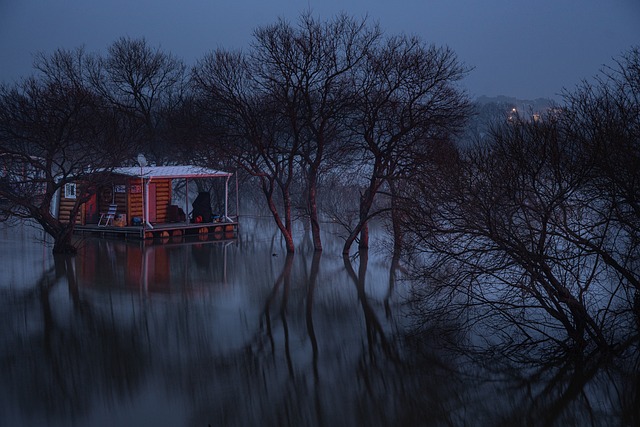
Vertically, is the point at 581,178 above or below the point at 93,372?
above

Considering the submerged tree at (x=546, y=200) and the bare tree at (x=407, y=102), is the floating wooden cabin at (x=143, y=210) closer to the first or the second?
the bare tree at (x=407, y=102)

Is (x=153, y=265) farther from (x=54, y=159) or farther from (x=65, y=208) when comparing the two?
(x=65, y=208)

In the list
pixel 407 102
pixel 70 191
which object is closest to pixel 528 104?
pixel 407 102

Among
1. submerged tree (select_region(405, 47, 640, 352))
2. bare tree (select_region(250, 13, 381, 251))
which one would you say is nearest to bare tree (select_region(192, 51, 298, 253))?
bare tree (select_region(250, 13, 381, 251))

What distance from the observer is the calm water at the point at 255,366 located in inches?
325

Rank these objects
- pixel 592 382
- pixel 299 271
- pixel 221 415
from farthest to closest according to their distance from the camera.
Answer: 1. pixel 299 271
2. pixel 592 382
3. pixel 221 415

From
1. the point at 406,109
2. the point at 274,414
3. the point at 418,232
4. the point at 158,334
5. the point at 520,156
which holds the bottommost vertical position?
the point at 274,414

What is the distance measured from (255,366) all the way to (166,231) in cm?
1687

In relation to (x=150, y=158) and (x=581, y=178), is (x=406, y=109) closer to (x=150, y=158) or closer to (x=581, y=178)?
(x=581, y=178)

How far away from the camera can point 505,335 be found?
11.1 meters

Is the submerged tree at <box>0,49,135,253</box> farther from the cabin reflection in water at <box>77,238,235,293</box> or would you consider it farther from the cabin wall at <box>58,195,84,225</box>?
the cabin wall at <box>58,195,84,225</box>

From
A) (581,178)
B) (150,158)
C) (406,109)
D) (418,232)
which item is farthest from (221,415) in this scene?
(150,158)

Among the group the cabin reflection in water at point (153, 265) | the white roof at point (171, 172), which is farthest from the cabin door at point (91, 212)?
the cabin reflection in water at point (153, 265)

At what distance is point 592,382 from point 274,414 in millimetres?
3913
